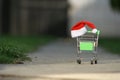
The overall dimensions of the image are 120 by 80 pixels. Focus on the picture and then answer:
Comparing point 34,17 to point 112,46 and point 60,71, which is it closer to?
point 112,46

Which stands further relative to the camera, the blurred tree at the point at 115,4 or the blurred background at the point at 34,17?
the blurred background at the point at 34,17

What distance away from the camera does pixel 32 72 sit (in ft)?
41.0

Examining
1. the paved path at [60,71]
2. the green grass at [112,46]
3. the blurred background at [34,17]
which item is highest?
the blurred background at [34,17]

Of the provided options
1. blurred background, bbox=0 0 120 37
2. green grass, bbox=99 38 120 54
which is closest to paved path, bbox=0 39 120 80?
green grass, bbox=99 38 120 54

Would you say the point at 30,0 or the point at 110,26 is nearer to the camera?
the point at 110,26

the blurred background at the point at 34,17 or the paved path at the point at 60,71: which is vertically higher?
the blurred background at the point at 34,17

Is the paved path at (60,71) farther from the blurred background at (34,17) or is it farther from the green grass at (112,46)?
the blurred background at (34,17)

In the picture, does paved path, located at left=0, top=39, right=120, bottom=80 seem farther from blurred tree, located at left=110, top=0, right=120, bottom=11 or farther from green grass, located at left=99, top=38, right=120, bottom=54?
blurred tree, located at left=110, top=0, right=120, bottom=11

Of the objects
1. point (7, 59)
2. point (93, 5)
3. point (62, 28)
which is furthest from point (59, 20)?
point (7, 59)

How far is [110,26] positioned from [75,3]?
2.74 metres

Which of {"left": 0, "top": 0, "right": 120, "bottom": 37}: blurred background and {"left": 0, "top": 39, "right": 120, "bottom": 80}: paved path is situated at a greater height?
{"left": 0, "top": 0, "right": 120, "bottom": 37}: blurred background

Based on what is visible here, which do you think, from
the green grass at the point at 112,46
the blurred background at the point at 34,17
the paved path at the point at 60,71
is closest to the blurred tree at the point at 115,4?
the green grass at the point at 112,46

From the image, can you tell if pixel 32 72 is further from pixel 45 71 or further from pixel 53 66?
pixel 53 66

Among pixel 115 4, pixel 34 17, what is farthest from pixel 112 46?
pixel 34 17
